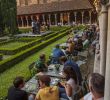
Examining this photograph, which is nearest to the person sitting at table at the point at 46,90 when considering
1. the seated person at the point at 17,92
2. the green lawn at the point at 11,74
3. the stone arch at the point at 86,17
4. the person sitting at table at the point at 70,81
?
the person sitting at table at the point at 70,81

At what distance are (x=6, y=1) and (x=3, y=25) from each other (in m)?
3.01

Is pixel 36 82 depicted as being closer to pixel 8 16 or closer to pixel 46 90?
pixel 46 90

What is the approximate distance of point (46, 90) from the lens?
5.39 meters

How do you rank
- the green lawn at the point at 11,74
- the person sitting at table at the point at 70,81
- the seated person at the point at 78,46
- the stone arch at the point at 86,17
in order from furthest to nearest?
the stone arch at the point at 86,17 < the seated person at the point at 78,46 < the green lawn at the point at 11,74 < the person sitting at table at the point at 70,81

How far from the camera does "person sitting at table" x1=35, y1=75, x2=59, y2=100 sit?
17.5ft

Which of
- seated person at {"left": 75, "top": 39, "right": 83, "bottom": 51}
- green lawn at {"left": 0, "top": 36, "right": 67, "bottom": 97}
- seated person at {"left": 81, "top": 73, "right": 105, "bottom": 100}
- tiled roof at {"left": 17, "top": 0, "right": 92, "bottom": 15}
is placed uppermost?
tiled roof at {"left": 17, "top": 0, "right": 92, "bottom": 15}

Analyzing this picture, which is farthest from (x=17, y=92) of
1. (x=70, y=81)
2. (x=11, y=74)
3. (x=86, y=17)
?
(x=86, y=17)

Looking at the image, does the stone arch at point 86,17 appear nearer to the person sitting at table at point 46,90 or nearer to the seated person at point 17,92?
the seated person at point 17,92

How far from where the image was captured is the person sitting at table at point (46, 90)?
17.5ft

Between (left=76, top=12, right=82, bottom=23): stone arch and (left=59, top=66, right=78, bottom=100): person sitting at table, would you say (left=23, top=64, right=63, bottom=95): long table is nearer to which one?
(left=59, top=66, right=78, bottom=100): person sitting at table

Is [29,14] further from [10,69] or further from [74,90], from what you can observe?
[74,90]

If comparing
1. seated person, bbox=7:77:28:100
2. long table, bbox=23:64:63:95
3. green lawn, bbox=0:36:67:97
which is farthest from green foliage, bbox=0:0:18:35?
seated person, bbox=7:77:28:100

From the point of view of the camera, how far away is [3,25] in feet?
116

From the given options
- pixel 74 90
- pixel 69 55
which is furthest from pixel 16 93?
pixel 69 55
